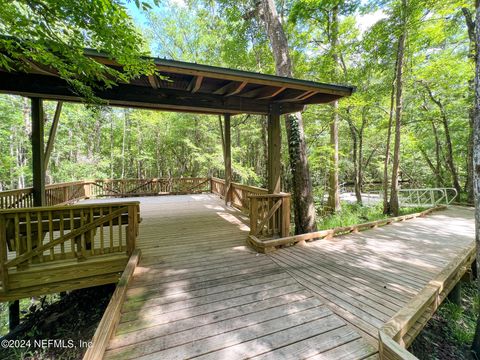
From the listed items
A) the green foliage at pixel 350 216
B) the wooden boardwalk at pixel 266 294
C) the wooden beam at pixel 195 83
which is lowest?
the green foliage at pixel 350 216

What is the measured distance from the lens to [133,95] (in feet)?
13.0

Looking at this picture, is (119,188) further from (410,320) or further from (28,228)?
(410,320)

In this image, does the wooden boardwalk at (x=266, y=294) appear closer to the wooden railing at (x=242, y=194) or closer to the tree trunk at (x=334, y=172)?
the wooden railing at (x=242, y=194)

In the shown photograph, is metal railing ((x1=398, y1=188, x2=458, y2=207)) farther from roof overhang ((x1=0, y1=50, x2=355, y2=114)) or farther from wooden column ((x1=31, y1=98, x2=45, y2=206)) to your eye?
wooden column ((x1=31, y1=98, x2=45, y2=206))

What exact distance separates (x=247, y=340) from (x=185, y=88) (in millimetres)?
4112

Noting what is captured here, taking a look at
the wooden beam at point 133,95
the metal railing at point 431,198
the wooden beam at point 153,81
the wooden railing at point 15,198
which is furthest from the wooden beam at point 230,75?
the metal railing at point 431,198

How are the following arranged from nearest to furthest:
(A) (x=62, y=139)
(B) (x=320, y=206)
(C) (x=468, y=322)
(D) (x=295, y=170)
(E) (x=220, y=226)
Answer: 1. (C) (x=468, y=322)
2. (D) (x=295, y=170)
3. (E) (x=220, y=226)
4. (B) (x=320, y=206)
5. (A) (x=62, y=139)

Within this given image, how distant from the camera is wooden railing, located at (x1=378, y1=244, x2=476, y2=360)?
1583mm

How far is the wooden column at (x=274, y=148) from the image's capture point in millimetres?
4547

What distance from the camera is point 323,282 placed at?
9.13 feet

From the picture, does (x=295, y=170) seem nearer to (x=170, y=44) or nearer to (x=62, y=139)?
(x=170, y=44)

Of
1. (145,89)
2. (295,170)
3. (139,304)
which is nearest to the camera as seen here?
(139,304)

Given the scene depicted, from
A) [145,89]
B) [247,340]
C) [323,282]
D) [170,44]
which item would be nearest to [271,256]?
[323,282]

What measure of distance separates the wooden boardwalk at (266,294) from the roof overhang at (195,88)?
2821 millimetres
